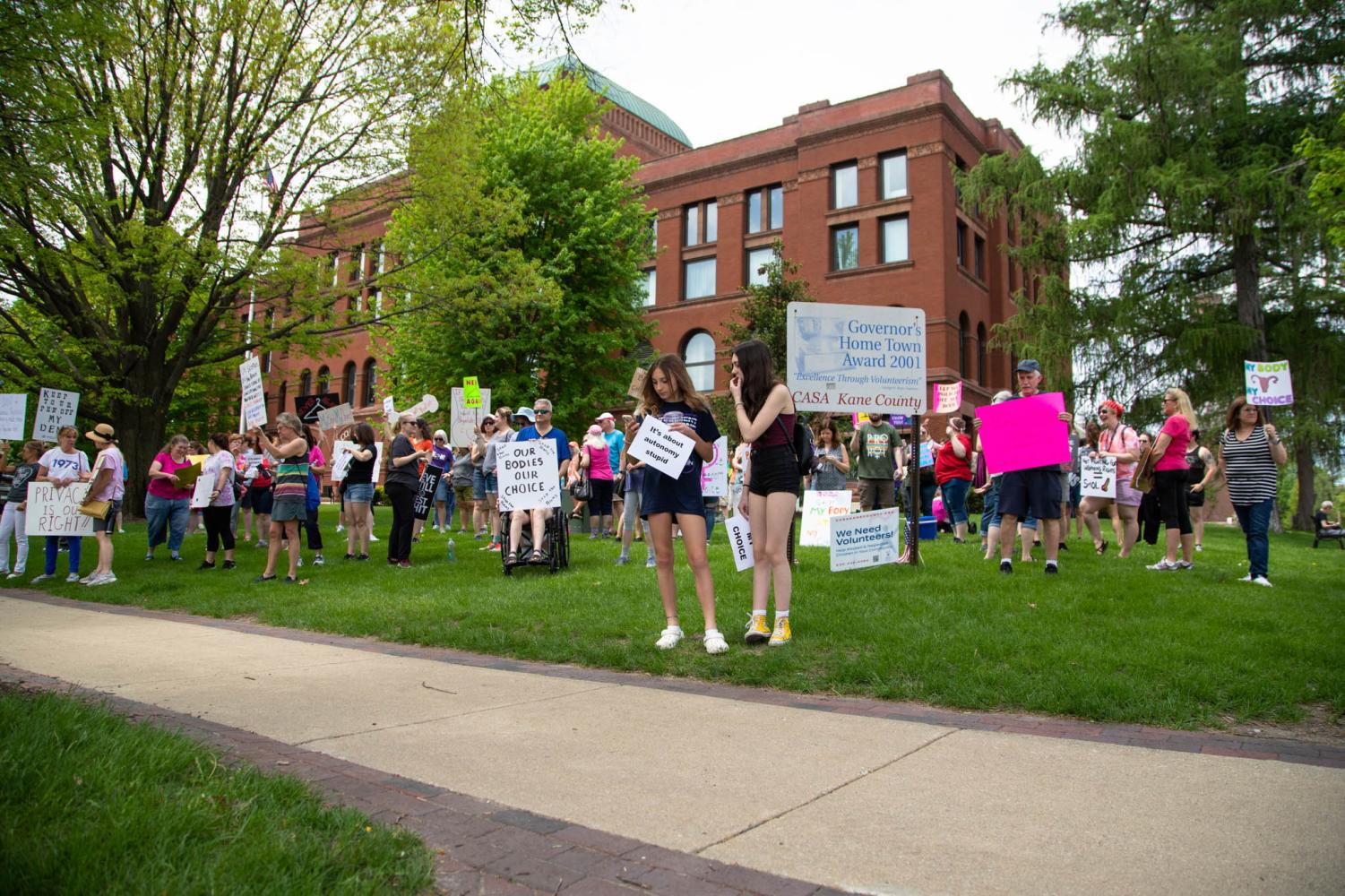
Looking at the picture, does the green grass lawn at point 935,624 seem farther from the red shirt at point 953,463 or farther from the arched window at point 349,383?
the arched window at point 349,383

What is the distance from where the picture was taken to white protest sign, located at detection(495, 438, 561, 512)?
1002cm

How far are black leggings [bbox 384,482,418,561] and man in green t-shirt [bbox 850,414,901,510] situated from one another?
18.4 ft

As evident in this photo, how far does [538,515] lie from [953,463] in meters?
5.46

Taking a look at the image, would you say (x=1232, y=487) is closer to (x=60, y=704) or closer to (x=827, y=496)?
(x=827, y=496)

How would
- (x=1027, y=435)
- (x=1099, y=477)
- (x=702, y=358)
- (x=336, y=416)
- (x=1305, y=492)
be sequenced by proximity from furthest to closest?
1. (x=702, y=358)
2. (x=1305, y=492)
3. (x=336, y=416)
4. (x=1099, y=477)
5. (x=1027, y=435)

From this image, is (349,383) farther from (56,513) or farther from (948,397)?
(56,513)

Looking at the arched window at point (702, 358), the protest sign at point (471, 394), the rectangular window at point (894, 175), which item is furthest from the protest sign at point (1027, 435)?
the arched window at point (702, 358)

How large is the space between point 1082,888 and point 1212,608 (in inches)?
196

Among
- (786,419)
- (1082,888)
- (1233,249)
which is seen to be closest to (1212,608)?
(786,419)

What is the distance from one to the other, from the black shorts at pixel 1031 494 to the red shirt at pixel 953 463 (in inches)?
105

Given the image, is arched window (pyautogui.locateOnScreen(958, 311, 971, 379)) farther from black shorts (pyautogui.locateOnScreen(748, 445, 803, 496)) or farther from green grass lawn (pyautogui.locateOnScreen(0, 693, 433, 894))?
green grass lawn (pyautogui.locateOnScreen(0, 693, 433, 894))

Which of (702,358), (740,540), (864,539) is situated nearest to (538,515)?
(740,540)

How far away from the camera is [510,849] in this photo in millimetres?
2760

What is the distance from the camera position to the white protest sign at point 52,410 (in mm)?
15695
